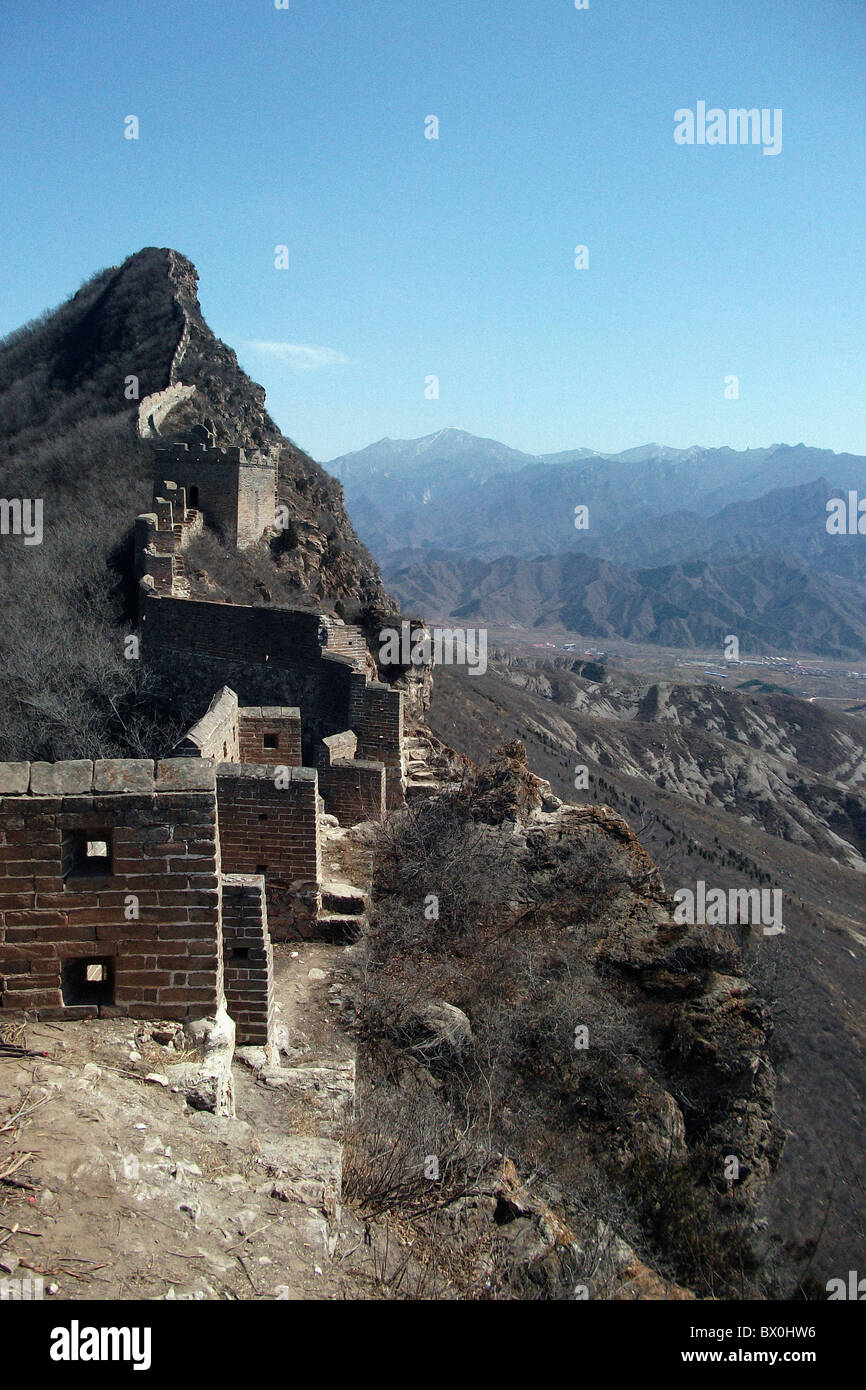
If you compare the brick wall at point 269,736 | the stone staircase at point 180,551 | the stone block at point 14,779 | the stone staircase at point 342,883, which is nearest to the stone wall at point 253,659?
the stone staircase at point 180,551

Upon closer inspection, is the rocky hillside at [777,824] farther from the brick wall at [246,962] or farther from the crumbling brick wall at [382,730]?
the brick wall at [246,962]

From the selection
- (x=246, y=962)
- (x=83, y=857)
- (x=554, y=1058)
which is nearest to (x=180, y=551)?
(x=554, y=1058)

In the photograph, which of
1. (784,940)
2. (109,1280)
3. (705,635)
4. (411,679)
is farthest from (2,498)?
(705,635)

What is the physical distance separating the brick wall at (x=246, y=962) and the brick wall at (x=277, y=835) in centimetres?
212

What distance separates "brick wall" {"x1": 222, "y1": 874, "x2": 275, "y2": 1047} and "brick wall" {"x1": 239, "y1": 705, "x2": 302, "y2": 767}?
519 cm

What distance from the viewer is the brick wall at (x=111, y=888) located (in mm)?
4156

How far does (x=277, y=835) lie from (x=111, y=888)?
358cm

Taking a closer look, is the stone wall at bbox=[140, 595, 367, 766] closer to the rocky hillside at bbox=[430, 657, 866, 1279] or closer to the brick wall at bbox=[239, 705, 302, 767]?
the brick wall at bbox=[239, 705, 302, 767]

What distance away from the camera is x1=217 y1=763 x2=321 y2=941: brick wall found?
301 inches

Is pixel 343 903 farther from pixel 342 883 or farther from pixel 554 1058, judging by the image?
pixel 554 1058

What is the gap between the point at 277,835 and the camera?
783 cm

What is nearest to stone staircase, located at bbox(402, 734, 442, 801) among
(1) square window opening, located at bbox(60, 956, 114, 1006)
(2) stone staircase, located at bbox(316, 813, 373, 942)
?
(2) stone staircase, located at bbox(316, 813, 373, 942)

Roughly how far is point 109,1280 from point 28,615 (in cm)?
1814
